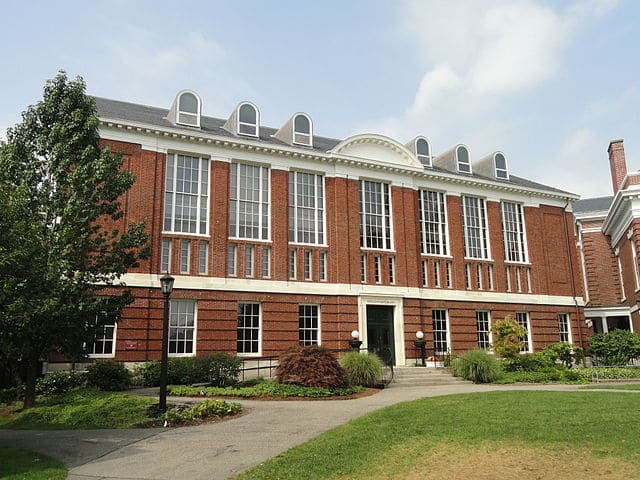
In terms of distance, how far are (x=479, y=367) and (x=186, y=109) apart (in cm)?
1805

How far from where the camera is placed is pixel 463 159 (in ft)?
112

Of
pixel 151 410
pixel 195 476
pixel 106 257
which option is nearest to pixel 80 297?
pixel 106 257

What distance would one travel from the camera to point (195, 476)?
7961 mm

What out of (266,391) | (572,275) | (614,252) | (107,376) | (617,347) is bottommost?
(266,391)

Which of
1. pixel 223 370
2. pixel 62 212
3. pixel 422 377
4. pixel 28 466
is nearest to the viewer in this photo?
pixel 28 466

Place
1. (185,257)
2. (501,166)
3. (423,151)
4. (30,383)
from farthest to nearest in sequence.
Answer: (501,166)
(423,151)
(185,257)
(30,383)

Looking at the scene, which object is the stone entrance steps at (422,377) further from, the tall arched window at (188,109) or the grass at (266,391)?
the tall arched window at (188,109)

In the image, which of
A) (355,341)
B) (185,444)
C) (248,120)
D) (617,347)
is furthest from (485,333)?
(185,444)

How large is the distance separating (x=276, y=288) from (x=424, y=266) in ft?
29.9

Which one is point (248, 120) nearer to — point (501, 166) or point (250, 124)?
point (250, 124)

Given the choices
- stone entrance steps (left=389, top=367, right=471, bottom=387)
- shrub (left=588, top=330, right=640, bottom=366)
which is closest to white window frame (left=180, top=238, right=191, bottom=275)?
stone entrance steps (left=389, top=367, right=471, bottom=387)

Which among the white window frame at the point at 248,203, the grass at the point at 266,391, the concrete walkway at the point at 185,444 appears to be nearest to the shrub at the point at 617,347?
the grass at the point at 266,391

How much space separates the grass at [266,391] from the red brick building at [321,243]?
5425 millimetres

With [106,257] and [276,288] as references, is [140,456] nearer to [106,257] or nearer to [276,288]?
[106,257]
